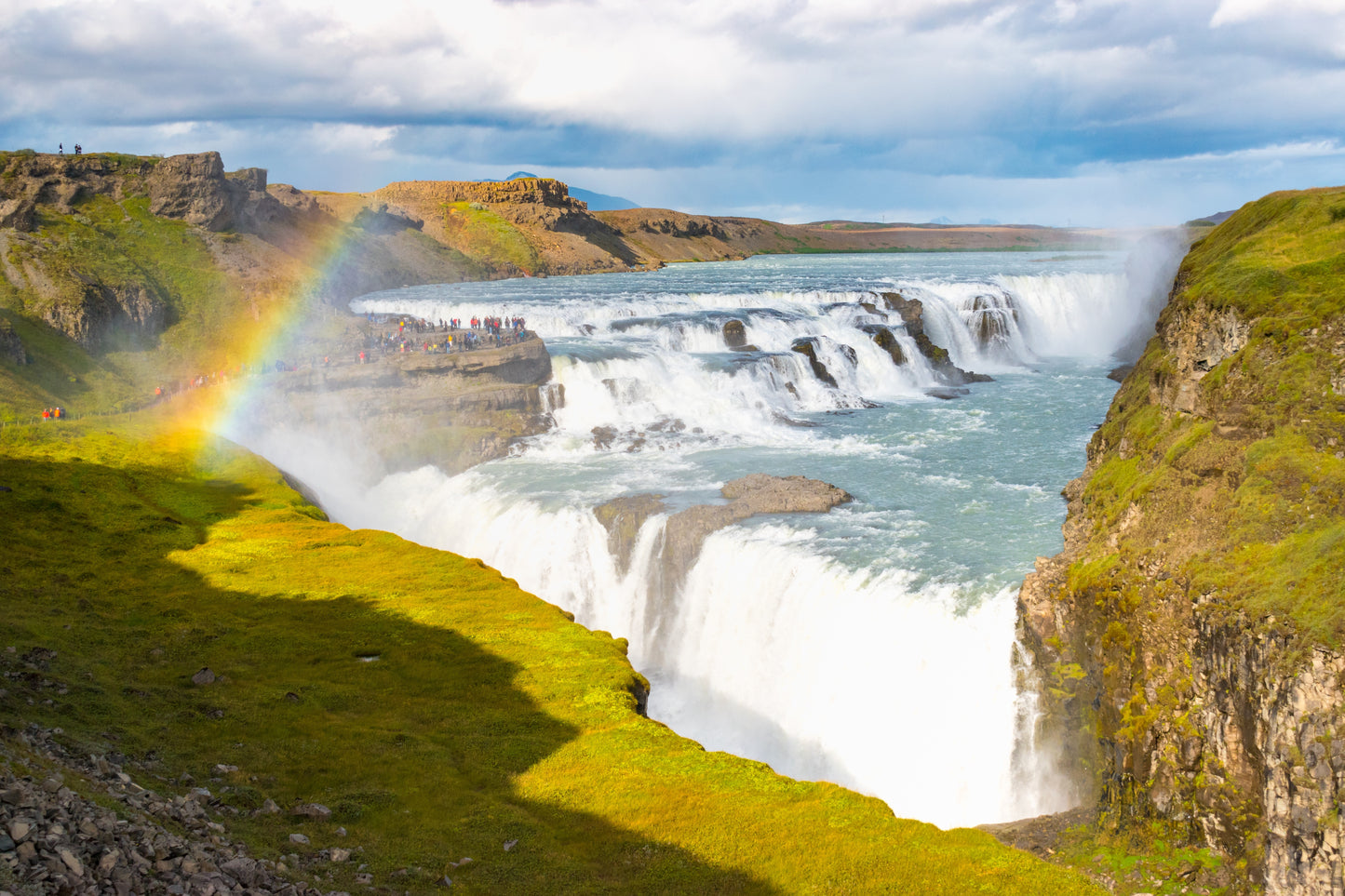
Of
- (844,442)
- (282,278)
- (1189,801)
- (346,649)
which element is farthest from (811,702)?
(282,278)

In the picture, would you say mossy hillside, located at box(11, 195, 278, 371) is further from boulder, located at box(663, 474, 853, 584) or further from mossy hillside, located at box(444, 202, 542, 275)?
mossy hillside, located at box(444, 202, 542, 275)

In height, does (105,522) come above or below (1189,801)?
above

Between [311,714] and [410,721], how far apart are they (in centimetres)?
185

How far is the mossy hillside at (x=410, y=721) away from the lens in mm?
12898

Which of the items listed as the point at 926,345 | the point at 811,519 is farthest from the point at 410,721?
the point at 926,345

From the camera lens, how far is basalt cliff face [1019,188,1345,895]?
1462 centimetres

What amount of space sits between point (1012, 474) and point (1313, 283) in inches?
660

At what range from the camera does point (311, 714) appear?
680 inches

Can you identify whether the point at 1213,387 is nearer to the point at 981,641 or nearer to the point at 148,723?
the point at 981,641

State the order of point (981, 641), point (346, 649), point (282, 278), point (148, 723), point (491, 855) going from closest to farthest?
point (491, 855) → point (148, 723) → point (346, 649) → point (981, 641) → point (282, 278)

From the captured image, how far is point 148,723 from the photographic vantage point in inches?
612

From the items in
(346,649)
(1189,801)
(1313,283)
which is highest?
(1313,283)

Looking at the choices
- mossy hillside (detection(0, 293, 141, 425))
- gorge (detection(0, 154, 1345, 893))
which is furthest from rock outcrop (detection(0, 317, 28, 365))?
mossy hillside (detection(0, 293, 141, 425))

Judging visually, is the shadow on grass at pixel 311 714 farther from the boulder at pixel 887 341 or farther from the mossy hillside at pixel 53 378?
the boulder at pixel 887 341
